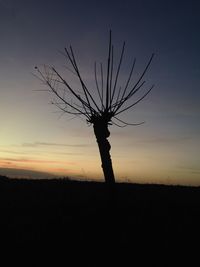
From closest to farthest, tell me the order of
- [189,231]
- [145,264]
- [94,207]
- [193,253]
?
[145,264] < [193,253] < [189,231] < [94,207]

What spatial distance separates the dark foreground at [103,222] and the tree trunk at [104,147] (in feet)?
1.56

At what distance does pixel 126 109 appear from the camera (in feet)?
47.6

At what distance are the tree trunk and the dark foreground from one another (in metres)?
0.48

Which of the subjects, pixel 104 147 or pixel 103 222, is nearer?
pixel 103 222

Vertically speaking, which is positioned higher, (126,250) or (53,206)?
(53,206)

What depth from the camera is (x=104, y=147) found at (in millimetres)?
14039

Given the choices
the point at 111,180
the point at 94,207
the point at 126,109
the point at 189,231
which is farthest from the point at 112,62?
the point at 189,231

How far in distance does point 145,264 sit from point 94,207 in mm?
6152

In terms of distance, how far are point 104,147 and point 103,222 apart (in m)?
2.86

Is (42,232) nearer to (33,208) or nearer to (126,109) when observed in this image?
(33,208)

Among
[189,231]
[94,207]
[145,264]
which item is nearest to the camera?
[145,264]

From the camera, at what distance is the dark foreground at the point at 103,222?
33.6 feet

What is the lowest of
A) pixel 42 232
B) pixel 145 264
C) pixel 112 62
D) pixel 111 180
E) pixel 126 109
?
pixel 145 264

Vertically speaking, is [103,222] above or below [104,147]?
below
